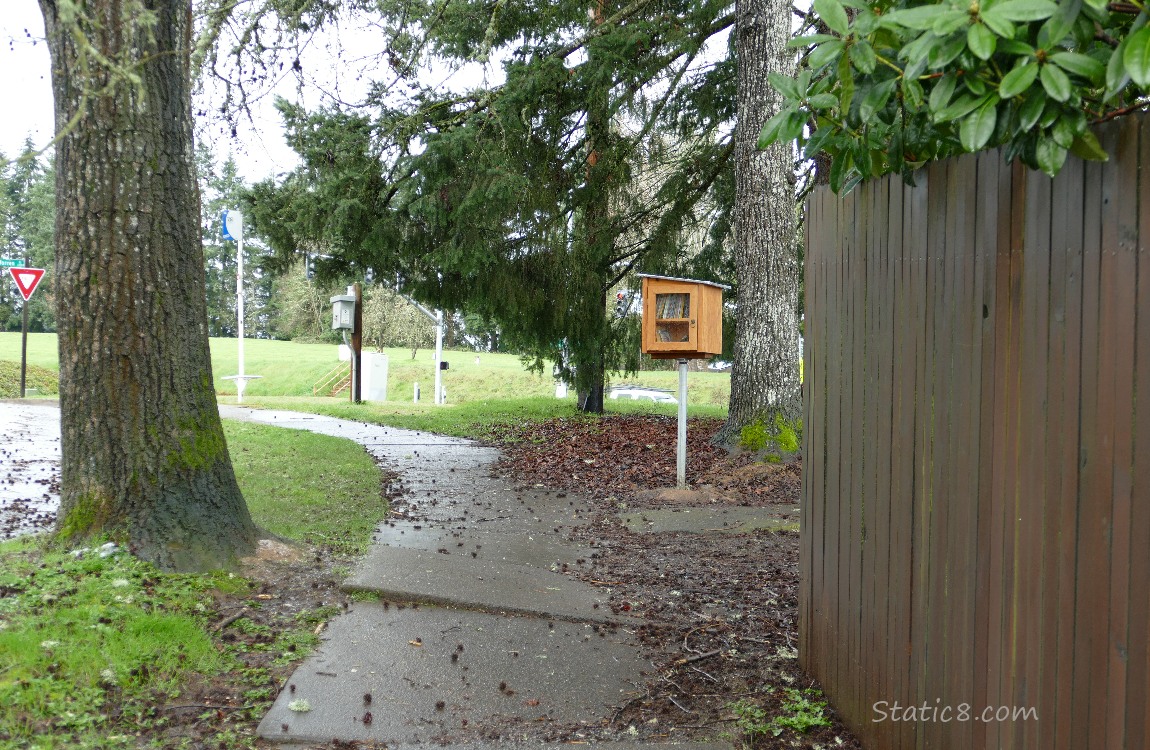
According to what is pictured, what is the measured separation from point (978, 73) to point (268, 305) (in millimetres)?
72101

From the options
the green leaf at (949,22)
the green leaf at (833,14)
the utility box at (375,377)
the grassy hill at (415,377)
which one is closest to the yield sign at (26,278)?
the utility box at (375,377)

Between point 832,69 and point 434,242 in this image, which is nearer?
point 832,69

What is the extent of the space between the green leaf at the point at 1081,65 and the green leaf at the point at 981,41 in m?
0.16

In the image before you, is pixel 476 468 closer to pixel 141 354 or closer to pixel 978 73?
pixel 141 354

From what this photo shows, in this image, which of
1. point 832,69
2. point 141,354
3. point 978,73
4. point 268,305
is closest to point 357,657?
point 141,354

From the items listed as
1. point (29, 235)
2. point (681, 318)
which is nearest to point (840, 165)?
point (681, 318)

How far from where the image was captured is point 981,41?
204 centimetres

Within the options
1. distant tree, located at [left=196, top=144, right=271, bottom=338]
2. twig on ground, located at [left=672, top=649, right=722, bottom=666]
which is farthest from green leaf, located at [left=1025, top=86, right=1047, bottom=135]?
distant tree, located at [left=196, top=144, right=271, bottom=338]

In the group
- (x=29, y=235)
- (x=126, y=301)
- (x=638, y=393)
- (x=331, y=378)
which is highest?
(x=29, y=235)

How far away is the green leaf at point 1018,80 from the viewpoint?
2.07m

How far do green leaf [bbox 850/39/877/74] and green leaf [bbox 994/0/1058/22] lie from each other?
20.1 inches

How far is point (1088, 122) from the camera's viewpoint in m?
2.26

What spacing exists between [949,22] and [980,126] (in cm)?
30

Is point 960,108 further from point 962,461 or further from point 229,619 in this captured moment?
point 229,619
